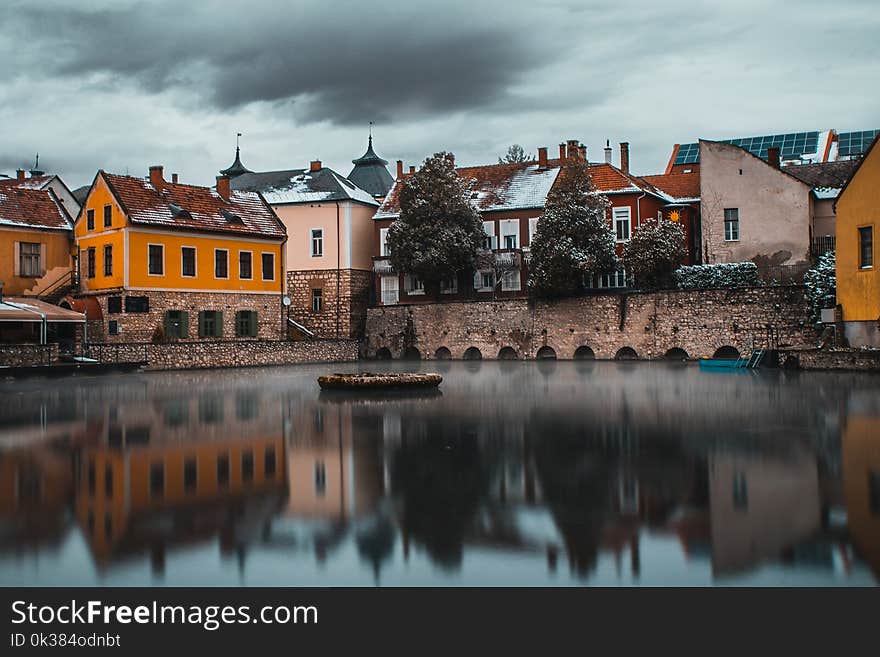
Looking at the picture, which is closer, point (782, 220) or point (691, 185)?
point (782, 220)

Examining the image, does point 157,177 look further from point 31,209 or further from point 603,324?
point 603,324

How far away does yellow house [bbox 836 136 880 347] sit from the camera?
2716cm

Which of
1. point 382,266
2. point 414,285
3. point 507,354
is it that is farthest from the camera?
point 382,266

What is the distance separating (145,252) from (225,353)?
572 centimetres

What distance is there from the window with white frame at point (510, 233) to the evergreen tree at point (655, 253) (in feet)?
28.9

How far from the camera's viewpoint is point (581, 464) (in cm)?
1016

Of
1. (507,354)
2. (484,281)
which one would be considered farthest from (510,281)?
(507,354)

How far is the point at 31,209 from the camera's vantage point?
132 feet

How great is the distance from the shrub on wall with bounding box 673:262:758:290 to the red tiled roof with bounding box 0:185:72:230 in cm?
2873

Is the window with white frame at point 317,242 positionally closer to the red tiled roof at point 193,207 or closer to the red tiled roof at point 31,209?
the red tiled roof at point 193,207

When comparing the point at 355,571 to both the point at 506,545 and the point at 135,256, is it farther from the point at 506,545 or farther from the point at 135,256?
the point at 135,256

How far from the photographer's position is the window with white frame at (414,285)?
4856 centimetres

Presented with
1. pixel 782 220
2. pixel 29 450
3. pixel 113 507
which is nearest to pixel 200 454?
pixel 29 450
